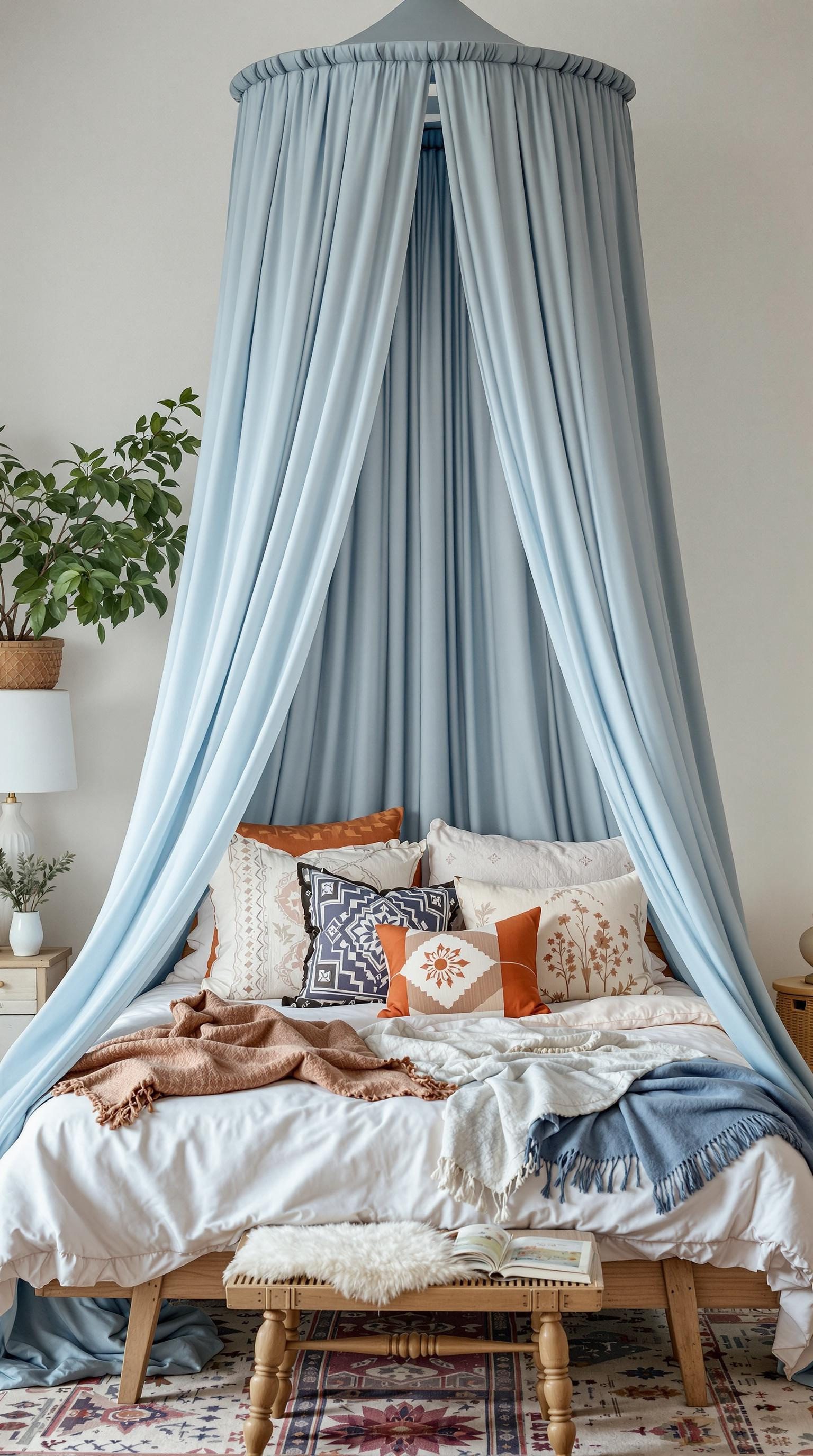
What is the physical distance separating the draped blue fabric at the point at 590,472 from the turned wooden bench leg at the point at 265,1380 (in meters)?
1.10

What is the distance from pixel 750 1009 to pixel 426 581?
170 cm

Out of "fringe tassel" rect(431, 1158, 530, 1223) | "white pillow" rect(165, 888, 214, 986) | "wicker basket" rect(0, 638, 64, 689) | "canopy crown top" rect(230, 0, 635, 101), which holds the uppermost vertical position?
"canopy crown top" rect(230, 0, 635, 101)

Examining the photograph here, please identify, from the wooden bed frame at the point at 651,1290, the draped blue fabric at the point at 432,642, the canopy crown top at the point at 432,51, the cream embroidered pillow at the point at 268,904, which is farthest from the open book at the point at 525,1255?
the canopy crown top at the point at 432,51

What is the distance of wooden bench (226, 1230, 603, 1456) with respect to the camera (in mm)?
2129

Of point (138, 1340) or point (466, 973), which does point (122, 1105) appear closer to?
point (138, 1340)

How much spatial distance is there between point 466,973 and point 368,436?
132 centimetres

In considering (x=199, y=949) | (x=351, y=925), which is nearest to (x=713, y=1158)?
(x=351, y=925)

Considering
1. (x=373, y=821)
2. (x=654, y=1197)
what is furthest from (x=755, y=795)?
(x=654, y=1197)

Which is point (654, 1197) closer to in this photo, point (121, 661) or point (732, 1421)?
point (732, 1421)

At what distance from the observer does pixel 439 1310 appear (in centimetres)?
215

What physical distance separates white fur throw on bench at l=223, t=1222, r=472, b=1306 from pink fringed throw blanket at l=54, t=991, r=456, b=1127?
320 millimetres

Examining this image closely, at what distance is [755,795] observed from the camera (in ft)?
13.5

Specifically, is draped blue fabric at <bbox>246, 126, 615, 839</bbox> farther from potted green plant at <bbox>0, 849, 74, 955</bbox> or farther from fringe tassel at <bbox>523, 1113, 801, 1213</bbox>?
fringe tassel at <bbox>523, 1113, 801, 1213</bbox>

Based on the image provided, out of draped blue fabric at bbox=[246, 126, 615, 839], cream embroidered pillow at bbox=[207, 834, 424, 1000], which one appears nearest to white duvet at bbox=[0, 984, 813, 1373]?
cream embroidered pillow at bbox=[207, 834, 424, 1000]
